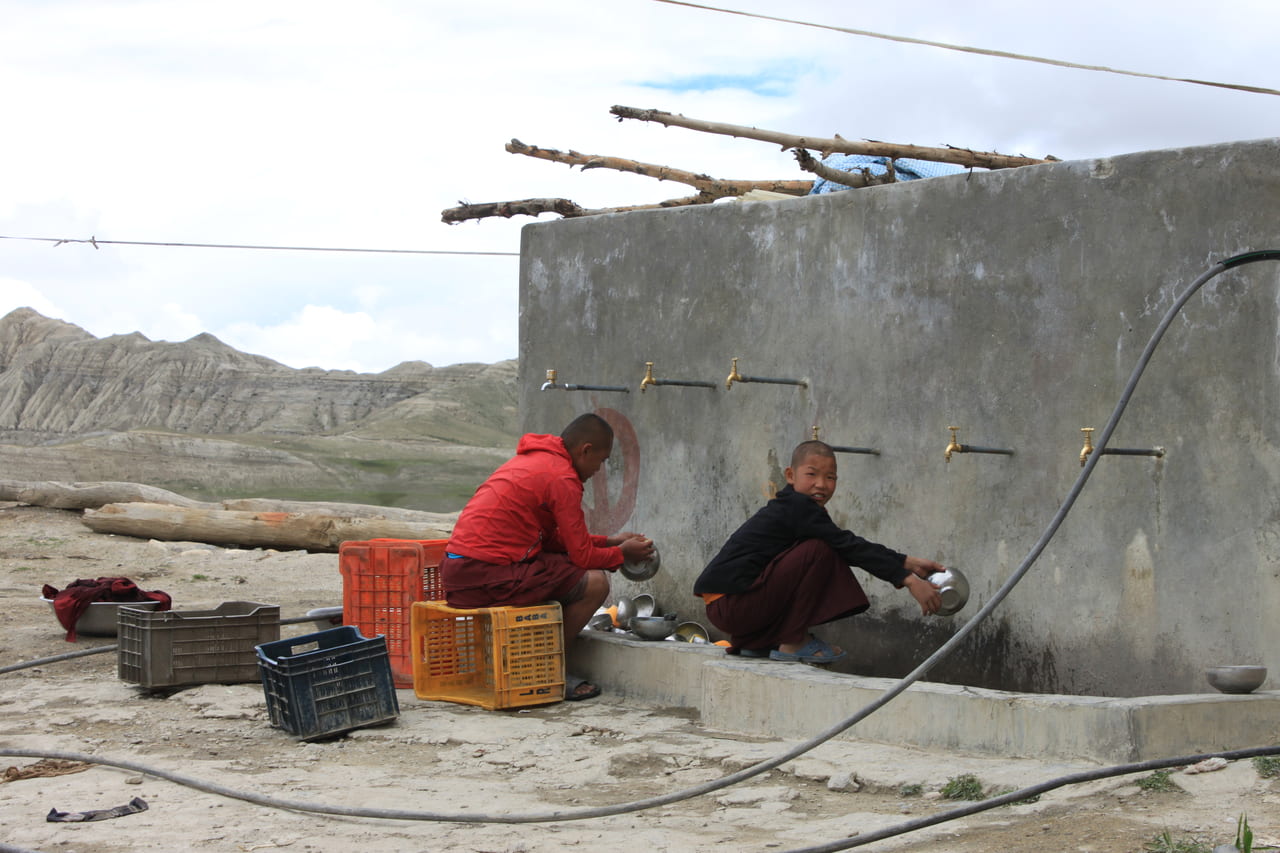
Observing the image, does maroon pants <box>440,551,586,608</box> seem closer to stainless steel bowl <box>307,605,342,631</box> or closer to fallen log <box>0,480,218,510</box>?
stainless steel bowl <box>307,605,342,631</box>

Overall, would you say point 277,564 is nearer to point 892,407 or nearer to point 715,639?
point 715,639

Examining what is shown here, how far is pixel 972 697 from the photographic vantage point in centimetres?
493

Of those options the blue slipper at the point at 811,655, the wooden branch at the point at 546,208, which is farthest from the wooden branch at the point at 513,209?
the blue slipper at the point at 811,655

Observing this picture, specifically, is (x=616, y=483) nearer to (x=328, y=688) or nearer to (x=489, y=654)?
(x=489, y=654)

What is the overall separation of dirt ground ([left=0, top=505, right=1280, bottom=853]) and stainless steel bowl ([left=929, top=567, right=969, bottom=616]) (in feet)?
3.67

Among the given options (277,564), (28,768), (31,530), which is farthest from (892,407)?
(31,530)

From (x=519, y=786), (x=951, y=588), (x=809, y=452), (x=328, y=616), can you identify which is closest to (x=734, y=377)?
(x=809, y=452)

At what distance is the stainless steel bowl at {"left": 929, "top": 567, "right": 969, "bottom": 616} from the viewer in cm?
589

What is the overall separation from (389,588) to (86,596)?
2.57 m

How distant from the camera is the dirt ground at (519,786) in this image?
12.8ft

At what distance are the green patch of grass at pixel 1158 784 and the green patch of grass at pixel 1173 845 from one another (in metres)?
0.59

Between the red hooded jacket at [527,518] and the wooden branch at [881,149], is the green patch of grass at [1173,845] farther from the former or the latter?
the wooden branch at [881,149]

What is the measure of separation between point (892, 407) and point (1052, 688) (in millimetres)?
1570

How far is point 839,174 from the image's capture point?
278 inches
